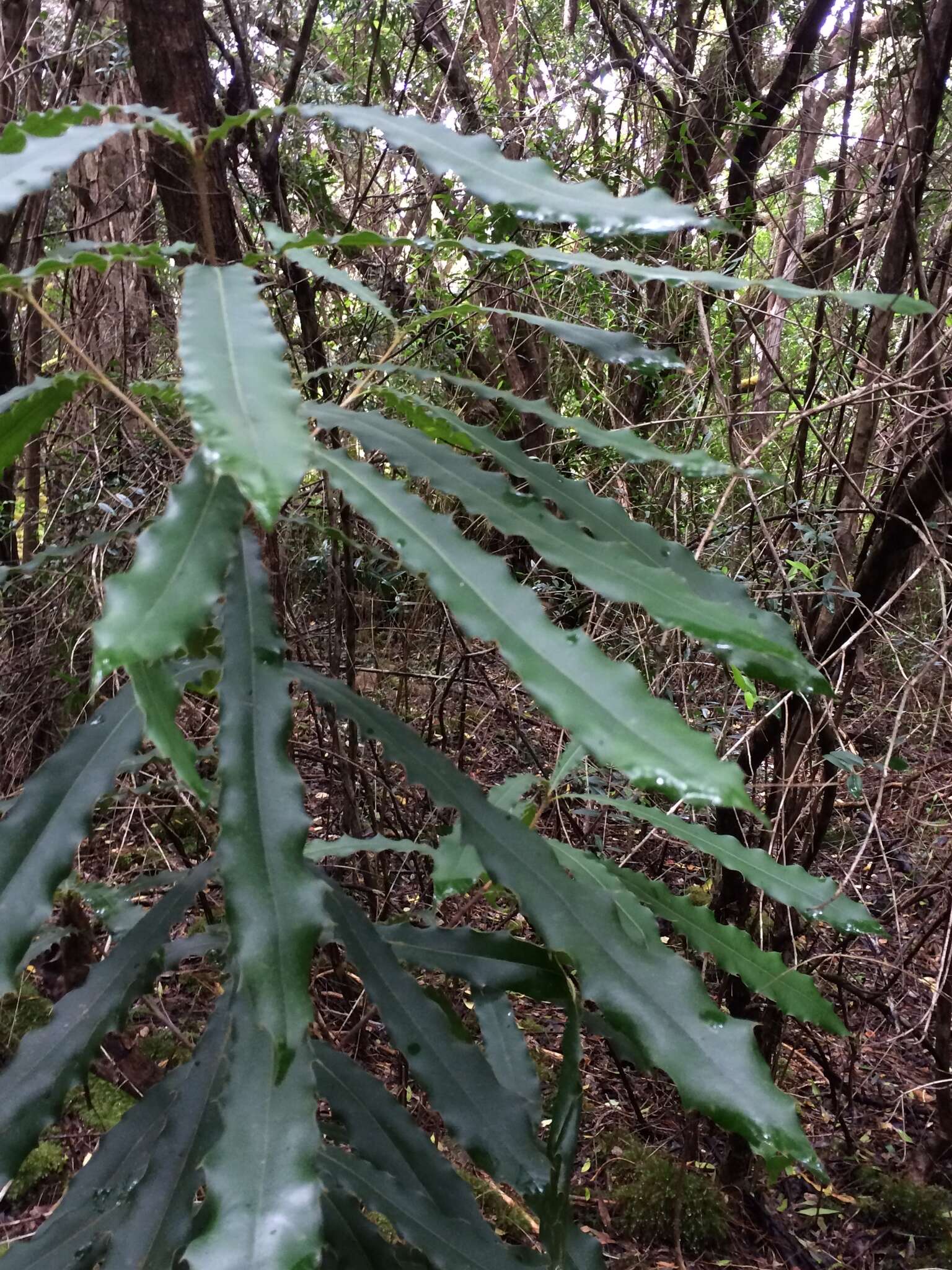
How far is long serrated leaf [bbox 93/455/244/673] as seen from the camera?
38 centimetres

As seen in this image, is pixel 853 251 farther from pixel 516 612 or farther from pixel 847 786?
pixel 516 612

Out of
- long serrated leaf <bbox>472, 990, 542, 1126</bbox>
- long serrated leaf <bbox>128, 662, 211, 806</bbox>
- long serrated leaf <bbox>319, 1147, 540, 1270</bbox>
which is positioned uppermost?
long serrated leaf <bbox>128, 662, 211, 806</bbox>

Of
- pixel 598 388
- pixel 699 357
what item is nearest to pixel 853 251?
pixel 699 357

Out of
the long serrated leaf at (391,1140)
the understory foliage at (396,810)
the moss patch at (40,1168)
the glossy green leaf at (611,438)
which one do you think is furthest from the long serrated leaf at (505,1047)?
the moss patch at (40,1168)

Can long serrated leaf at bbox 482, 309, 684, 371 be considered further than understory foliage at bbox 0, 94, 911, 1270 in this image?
Yes

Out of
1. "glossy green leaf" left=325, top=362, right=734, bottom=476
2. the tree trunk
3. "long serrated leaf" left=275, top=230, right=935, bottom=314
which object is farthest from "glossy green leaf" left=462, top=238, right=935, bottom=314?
the tree trunk

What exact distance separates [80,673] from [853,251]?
7.16 feet

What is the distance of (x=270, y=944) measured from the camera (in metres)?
0.46

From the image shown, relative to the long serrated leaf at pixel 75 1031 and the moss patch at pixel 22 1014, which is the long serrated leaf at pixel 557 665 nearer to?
the long serrated leaf at pixel 75 1031

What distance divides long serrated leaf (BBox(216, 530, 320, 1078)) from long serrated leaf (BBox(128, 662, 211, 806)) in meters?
0.04

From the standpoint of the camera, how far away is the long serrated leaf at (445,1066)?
690mm

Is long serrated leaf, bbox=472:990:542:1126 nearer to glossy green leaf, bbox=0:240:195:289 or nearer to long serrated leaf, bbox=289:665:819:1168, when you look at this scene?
long serrated leaf, bbox=289:665:819:1168

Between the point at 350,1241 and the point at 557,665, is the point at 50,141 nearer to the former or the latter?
the point at 557,665

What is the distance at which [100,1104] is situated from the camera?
1632 mm
